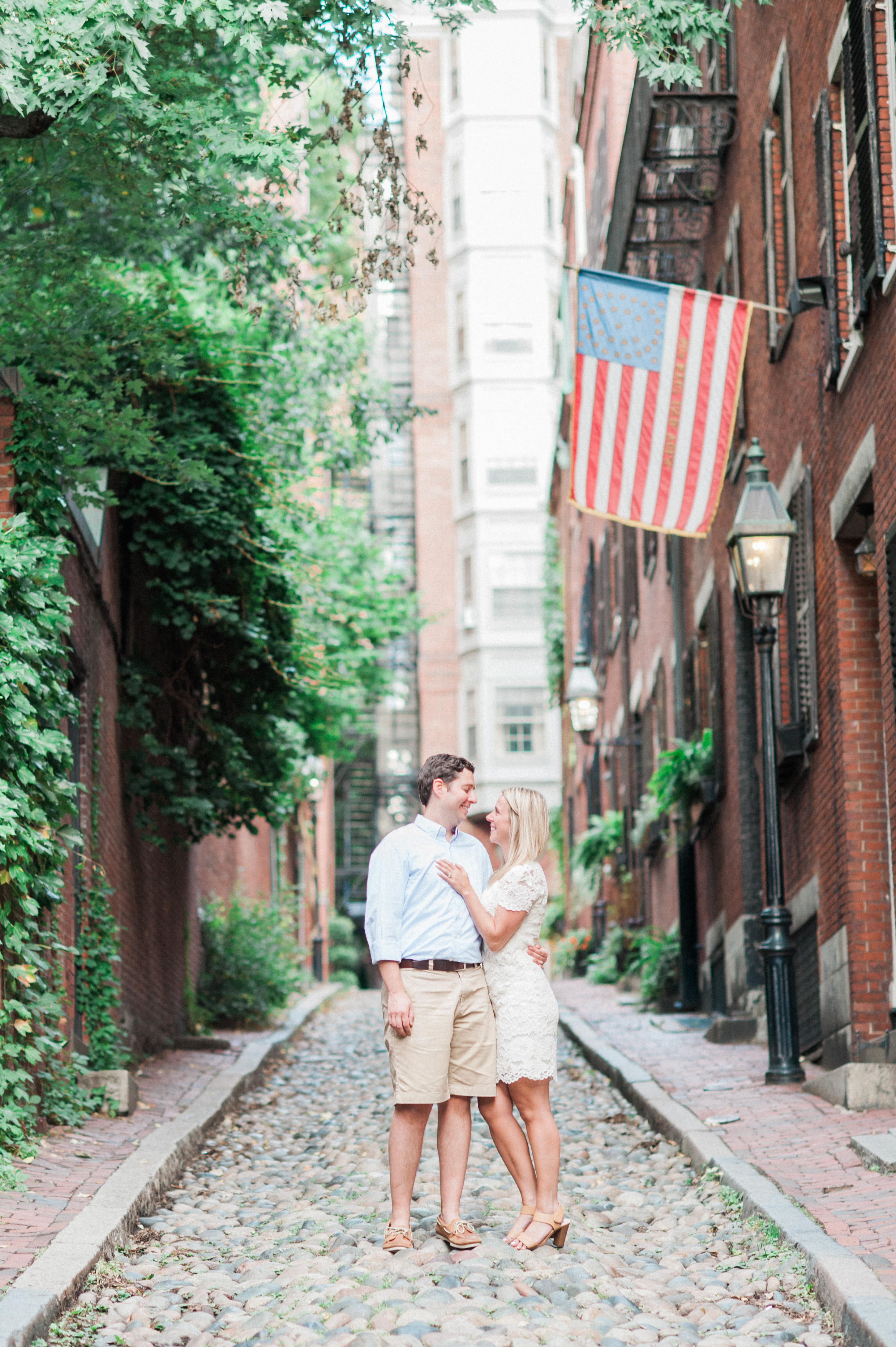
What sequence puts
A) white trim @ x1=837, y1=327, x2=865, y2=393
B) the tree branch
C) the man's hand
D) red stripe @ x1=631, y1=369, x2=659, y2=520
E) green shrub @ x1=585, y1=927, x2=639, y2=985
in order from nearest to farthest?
1. the man's hand
2. the tree branch
3. white trim @ x1=837, y1=327, x2=865, y2=393
4. red stripe @ x1=631, y1=369, x2=659, y2=520
5. green shrub @ x1=585, y1=927, x2=639, y2=985

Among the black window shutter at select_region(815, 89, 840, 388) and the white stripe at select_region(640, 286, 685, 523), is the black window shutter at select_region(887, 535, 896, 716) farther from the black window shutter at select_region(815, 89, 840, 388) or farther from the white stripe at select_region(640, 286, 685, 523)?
the white stripe at select_region(640, 286, 685, 523)

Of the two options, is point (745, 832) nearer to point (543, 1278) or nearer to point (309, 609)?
point (309, 609)

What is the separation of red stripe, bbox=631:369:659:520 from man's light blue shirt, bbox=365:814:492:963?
563 centimetres

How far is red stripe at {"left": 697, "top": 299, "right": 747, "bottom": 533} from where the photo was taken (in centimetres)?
1066

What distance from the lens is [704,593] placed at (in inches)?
645

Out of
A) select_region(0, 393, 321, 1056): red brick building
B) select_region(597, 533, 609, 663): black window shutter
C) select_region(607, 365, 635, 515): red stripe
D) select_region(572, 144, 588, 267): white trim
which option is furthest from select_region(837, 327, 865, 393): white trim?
select_region(572, 144, 588, 267): white trim

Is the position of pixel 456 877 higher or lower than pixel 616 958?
higher

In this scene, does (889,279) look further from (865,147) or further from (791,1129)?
(791,1129)

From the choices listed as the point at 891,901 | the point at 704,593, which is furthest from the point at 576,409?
the point at 704,593

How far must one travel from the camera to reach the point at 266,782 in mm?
15148

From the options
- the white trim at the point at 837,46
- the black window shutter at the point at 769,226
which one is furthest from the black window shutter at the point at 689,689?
the white trim at the point at 837,46

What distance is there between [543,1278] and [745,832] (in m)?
8.56

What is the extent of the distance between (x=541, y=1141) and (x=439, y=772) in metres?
1.44

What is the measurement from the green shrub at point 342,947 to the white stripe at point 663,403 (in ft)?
93.1
